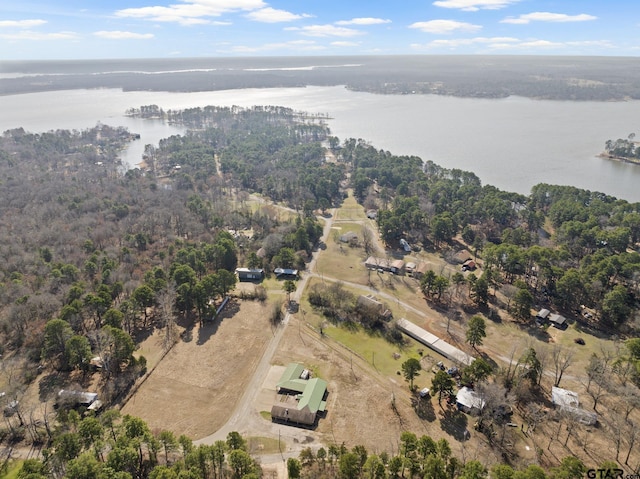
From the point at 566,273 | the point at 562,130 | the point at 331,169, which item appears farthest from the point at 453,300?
the point at 562,130

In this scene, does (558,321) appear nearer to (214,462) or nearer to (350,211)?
(214,462)

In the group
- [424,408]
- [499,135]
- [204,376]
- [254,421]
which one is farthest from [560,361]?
[499,135]

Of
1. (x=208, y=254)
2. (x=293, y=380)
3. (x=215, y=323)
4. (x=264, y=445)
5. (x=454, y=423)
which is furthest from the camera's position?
(x=208, y=254)

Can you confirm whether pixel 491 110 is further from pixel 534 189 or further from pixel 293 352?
pixel 293 352

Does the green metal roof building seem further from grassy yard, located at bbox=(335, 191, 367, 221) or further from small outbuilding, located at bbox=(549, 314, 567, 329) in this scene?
grassy yard, located at bbox=(335, 191, 367, 221)

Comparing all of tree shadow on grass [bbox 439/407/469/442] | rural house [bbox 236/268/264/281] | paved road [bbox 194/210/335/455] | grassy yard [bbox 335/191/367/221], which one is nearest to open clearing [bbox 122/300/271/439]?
paved road [bbox 194/210/335/455]
